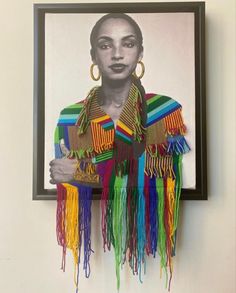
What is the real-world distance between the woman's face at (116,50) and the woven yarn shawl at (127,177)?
72 mm

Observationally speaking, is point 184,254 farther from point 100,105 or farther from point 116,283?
point 100,105

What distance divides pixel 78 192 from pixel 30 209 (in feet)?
0.52

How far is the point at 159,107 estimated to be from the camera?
33.0 inches

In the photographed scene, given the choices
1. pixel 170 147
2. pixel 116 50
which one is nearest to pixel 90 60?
pixel 116 50

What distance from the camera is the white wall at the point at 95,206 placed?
2.80 feet

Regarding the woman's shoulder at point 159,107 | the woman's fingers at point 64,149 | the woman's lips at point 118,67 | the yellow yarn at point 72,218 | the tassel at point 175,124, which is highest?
the woman's lips at point 118,67

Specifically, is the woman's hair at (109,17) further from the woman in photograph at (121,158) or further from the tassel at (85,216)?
the tassel at (85,216)

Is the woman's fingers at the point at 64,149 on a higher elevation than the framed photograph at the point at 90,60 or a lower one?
lower

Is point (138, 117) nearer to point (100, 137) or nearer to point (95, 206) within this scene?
point (100, 137)

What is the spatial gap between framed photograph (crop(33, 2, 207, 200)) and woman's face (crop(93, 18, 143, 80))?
0.03 m

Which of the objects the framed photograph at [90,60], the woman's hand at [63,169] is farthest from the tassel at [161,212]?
the woman's hand at [63,169]

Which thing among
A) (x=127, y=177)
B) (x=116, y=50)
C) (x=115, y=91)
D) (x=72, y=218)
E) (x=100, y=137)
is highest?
(x=116, y=50)

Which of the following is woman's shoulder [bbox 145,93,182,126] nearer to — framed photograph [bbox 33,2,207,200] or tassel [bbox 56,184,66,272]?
framed photograph [bbox 33,2,207,200]

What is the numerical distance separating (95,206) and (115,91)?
32 centimetres
